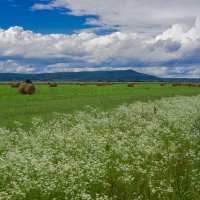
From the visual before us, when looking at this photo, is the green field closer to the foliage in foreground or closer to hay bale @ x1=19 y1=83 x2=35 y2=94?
hay bale @ x1=19 y1=83 x2=35 y2=94

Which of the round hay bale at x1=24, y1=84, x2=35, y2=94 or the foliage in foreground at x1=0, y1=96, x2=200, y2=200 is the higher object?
the round hay bale at x1=24, y1=84, x2=35, y2=94

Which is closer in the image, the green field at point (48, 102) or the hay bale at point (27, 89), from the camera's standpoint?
the green field at point (48, 102)

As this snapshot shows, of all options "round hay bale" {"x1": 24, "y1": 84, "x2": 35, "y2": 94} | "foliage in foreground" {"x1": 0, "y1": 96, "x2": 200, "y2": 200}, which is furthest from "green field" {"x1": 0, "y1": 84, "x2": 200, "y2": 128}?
"foliage in foreground" {"x1": 0, "y1": 96, "x2": 200, "y2": 200}

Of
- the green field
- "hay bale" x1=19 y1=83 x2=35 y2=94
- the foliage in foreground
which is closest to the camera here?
the foliage in foreground

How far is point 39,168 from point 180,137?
8870 mm

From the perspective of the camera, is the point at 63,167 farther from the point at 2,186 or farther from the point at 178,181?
the point at 178,181

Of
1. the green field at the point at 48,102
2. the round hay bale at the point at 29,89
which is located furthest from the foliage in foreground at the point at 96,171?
the round hay bale at the point at 29,89

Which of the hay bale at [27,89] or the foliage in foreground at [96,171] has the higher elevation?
the hay bale at [27,89]

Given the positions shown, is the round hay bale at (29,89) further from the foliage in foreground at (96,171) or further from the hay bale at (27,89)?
the foliage in foreground at (96,171)

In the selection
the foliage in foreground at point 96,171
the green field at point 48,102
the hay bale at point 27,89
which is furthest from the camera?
the hay bale at point 27,89

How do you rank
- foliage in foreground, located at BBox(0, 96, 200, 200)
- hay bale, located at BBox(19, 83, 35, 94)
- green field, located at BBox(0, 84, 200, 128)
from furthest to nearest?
1. hay bale, located at BBox(19, 83, 35, 94)
2. green field, located at BBox(0, 84, 200, 128)
3. foliage in foreground, located at BBox(0, 96, 200, 200)

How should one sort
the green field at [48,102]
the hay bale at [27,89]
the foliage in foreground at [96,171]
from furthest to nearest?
the hay bale at [27,89], the green field at [48,102], the foliage in foreground at [96,171]

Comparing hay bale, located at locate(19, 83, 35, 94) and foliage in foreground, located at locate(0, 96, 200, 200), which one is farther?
hay bale, located at locate(19, 83, 35, 94)

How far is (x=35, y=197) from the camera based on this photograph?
32.4 feet
